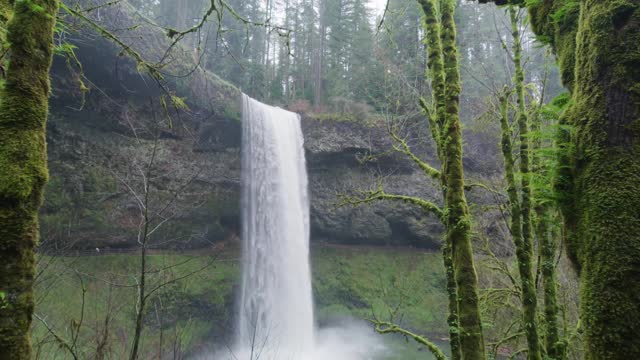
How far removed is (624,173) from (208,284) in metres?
16.3

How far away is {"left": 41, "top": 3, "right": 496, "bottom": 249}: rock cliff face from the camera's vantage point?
1304 centimetres

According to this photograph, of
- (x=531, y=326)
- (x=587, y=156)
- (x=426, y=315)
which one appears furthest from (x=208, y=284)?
(x=587, y=156)

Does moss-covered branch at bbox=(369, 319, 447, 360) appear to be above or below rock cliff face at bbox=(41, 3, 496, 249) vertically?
below

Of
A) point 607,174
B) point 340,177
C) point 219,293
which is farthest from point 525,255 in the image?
point 340,177

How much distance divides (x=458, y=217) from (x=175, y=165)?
49.6 feet

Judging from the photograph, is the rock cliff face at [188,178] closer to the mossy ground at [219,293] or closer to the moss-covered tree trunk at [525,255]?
the mossy ground at [219,293]

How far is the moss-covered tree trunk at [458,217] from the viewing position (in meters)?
2.81

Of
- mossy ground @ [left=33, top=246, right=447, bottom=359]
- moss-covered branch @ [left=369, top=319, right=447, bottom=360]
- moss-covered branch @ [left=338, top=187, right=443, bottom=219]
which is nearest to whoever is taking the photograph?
moss-covered branch @ [left=369, top=319, right=447, bottom=360]

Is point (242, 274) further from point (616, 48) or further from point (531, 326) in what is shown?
point (616, 48)

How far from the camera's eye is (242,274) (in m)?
16.3

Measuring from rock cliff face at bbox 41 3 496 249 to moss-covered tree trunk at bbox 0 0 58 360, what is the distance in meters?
8.35

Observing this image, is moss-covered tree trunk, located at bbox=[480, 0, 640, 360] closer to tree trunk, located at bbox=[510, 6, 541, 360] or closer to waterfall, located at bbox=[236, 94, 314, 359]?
tree trunk, located at bbox=[510, 6, 541, 360]

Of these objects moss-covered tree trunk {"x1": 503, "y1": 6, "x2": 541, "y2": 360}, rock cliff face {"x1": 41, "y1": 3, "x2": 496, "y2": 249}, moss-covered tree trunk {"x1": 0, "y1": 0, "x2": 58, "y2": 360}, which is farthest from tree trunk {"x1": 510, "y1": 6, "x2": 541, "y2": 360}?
rock cliff face {"x1": 41, "y1": 3, "x2": 496, "y2": 249}

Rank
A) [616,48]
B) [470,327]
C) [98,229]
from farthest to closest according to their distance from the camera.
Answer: [98,229], [470,327], [616,48]
